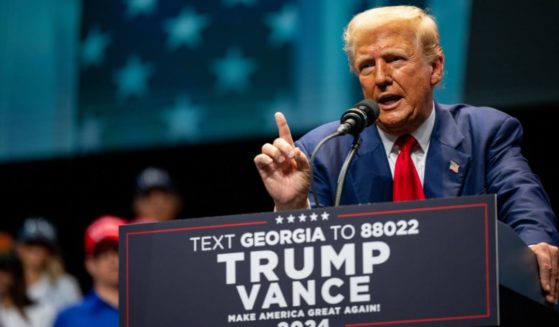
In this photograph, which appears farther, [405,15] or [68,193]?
[68,193]

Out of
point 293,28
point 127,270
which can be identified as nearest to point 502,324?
point 127,270

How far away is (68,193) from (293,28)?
212 centimetres

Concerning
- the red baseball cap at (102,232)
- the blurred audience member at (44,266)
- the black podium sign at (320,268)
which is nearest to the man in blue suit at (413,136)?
the black podium sign at (320,268)

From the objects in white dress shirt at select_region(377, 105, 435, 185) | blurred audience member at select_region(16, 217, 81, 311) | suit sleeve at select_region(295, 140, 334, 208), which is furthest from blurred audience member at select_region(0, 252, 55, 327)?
white dress shirt at select_region(377, 105, 435, 185)

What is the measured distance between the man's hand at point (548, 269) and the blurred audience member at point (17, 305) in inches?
132

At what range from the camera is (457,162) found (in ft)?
8.85

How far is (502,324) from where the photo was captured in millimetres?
2119

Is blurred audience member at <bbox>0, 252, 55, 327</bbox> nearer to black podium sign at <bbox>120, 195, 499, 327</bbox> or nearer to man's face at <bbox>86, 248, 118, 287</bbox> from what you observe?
man's face at <bbox>86, 248, 118, 287</bbox>

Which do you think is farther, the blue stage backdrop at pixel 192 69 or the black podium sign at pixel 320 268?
the blue stage backdrop at pixel 192 69

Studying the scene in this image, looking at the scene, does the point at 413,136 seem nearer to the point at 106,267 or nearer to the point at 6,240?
the point at 106,267

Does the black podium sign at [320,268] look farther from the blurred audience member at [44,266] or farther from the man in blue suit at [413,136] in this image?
the blurred audience member at [44,266]

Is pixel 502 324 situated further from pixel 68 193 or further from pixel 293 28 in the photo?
pixel 68 193

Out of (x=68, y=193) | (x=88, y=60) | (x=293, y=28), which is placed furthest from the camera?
(x=68, y=193)

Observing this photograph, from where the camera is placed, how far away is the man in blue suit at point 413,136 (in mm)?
2689
